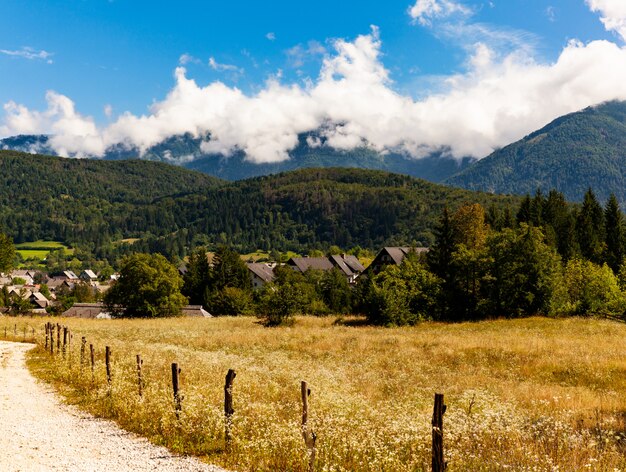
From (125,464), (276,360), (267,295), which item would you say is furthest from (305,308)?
(125,464)

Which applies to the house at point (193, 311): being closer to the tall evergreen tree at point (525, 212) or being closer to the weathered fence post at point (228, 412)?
→ the tall evergreen tree at point (525, 212)

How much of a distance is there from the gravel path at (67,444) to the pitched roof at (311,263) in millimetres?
124185

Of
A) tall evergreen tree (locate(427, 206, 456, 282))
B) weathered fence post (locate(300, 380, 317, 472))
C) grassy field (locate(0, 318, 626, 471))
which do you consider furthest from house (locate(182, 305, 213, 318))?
weathered fence post (locate(300, 380, 317, 472))

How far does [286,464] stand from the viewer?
10.6 m

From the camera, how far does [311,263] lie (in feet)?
486

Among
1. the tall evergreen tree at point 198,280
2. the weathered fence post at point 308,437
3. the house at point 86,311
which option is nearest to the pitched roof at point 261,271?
the tall evergreen tree at point 198,280

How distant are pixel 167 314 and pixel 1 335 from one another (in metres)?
27.2

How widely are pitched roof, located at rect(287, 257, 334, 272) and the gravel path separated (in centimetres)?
12418

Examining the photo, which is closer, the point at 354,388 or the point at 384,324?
the point at 354,388

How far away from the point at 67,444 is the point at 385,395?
Result: 11.7 m

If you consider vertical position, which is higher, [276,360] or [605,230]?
[605,230]

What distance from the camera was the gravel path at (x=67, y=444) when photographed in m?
11.0

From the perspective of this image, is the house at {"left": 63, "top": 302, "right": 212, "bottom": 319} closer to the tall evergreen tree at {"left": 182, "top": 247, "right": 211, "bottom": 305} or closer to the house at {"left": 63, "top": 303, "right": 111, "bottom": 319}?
the house at {"left": 63, "top": 303, "right": 111, "bottom": 319}

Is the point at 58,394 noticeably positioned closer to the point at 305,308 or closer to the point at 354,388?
the point at 354,388
